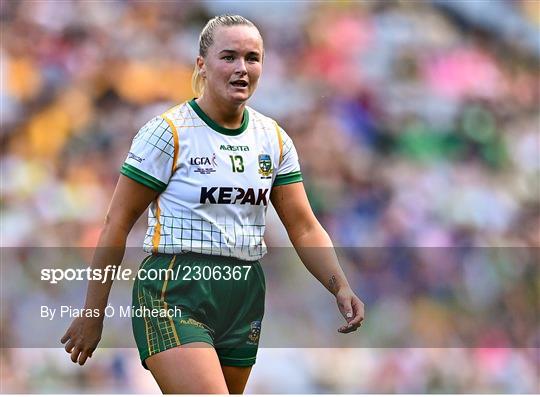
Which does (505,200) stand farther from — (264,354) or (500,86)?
(264,354)

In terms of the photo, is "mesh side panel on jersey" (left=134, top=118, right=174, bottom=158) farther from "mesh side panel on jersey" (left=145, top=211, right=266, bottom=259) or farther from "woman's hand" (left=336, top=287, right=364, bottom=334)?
"woman's hand" (left=336, top=287, right=364, bottom=334)

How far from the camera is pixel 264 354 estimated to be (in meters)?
5.68

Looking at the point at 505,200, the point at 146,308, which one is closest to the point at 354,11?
the point at 505,200

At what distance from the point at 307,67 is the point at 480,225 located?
4.89 feet

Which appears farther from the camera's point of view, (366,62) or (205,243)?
(366,62)

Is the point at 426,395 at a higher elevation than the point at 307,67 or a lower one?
lower

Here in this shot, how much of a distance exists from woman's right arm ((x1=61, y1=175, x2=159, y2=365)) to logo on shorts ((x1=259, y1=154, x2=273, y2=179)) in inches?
14.7

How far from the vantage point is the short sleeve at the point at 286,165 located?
343 cm

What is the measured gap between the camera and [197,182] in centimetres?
320

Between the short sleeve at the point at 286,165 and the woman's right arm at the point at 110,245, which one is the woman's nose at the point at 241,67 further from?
the woman's right arm at the point at 110,245

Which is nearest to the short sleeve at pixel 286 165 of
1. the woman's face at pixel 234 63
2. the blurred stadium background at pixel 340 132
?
the woman's face at pixel 234 63

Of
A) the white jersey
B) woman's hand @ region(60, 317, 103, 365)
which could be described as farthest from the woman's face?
woman's hand @ region(60, 317, 103, 365)

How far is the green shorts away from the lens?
3143 millimetres

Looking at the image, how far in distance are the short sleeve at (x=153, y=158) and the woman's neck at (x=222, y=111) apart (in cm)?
17
